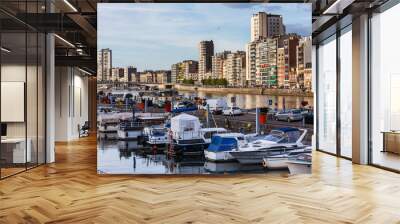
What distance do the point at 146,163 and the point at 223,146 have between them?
1.30 meters

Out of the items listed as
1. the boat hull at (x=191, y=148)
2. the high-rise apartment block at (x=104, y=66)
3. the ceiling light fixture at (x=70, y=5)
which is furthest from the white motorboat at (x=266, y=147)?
the ceiling light fixture at (x=70, y=5)

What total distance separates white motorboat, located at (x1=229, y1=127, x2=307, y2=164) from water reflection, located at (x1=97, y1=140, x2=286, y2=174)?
173 mm

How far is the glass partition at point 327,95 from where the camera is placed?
11.0m

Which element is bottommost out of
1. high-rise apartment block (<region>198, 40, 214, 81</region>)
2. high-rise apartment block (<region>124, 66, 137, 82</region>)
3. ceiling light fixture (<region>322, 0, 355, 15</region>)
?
high-rise apartment block (<region>124, 66, 137, 82</region>)

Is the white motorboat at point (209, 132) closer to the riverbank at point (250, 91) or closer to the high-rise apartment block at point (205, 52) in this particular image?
the riverbank at point (250, 91)

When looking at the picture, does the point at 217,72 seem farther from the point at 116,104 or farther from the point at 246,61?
the point at 116,104

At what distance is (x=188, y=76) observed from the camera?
707 centimetres

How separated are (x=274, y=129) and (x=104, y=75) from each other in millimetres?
2980

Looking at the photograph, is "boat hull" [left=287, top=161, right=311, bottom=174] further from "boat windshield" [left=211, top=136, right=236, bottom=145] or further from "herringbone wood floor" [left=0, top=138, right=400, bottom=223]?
"boat windshield" [left=211, top=136, right=236, bottom=145]

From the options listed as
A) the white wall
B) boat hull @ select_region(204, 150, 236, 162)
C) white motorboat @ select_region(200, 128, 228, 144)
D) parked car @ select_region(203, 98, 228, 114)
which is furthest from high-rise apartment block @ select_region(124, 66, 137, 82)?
the white wall

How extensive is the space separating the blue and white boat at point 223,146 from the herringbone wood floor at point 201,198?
377 mm

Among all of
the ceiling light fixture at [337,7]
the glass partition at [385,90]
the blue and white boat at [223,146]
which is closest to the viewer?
the blue and white boat at [223,146]

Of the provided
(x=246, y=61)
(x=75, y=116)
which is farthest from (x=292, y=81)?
(x=75, y=116)

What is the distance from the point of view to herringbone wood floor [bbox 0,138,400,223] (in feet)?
14.9
